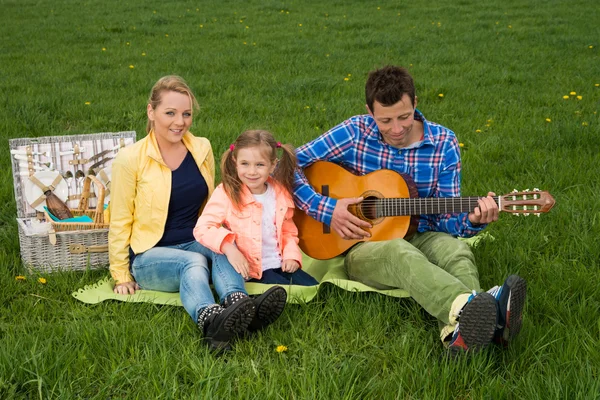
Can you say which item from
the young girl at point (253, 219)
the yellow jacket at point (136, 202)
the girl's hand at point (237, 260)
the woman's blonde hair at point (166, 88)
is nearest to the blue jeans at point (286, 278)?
the young girl at point (253, 219)

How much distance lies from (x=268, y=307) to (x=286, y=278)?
2.09 feet

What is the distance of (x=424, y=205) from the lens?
3473 mm

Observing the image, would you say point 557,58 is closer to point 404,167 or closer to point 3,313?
point 404,167

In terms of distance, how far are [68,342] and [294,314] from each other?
102cm

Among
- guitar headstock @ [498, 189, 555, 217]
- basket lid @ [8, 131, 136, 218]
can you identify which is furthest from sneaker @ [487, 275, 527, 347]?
basket lid @ [8, 131, 136, 218]

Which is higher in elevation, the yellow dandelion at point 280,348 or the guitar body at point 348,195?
the guitar body at point 348,195

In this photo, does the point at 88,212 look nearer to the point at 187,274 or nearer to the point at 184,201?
the point at 184,201

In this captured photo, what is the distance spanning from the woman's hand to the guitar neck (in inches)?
53.0

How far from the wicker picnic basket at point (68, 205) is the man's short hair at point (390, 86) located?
5.69 feet

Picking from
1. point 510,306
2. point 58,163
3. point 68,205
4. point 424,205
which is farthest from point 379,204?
point 58,163

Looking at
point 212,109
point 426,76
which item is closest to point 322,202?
point 212,109

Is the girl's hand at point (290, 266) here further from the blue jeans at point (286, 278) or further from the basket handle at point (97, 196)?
the basket handle at point (97, 196)

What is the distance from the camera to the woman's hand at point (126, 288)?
11.7ft

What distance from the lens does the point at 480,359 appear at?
2621mm
